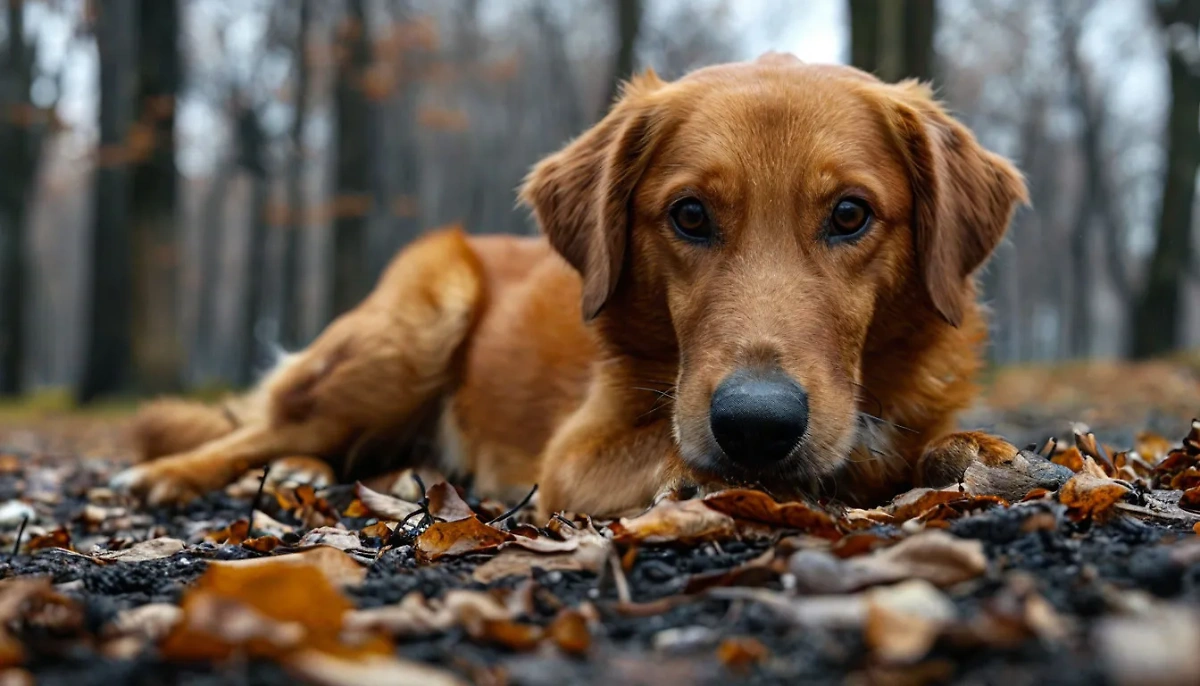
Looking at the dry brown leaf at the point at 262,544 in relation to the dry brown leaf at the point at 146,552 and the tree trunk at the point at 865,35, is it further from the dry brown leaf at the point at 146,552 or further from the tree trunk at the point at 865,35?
the tree trunk at the point at 865,35

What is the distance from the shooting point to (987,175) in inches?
162

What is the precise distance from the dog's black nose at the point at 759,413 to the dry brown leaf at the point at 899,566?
929mm

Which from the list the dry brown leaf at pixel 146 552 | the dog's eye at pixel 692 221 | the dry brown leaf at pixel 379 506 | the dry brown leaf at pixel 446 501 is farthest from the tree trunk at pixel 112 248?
the dog's eye at pixel 692 221

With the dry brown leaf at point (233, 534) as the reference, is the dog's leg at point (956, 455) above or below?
above

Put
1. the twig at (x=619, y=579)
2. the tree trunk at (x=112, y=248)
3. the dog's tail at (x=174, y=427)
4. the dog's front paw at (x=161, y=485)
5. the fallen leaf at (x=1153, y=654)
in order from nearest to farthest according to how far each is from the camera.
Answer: the fallen leaf at (x=1153, y=654), the twig at (x=619, y=579), the dog's front paw at (x=161, y=485), the dog's tail at (x=174, y=427), the tree trunk at (x=112, y=248)

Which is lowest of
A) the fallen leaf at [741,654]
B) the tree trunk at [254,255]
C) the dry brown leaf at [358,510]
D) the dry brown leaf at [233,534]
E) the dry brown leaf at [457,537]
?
the tree trunk at [254,255]

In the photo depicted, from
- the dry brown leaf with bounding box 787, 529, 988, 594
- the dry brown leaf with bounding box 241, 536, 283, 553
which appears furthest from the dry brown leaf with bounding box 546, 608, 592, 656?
the dry brown leaf with bounding box 241, 536, 283, 553

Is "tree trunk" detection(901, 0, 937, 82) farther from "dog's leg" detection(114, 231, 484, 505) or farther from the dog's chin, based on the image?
the dog's chin

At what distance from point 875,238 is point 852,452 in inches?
29.4

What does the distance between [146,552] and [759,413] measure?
1917mm

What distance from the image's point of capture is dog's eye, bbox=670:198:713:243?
3676 mm

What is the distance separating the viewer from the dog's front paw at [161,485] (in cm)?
A: 516

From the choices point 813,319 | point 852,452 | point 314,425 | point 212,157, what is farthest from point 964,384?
point 212,157

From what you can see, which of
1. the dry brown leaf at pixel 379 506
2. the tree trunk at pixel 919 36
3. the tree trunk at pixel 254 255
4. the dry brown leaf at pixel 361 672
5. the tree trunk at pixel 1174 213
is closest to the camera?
the dry brown leaf at pixel 361 672
